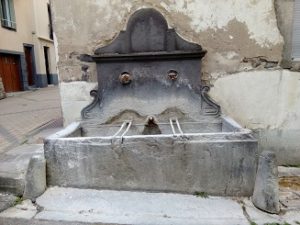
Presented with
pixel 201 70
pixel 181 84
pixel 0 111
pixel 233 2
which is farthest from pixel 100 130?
pixel 0 111

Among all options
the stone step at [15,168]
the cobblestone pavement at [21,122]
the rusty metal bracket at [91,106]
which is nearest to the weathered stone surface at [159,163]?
the stone step at [15,168]

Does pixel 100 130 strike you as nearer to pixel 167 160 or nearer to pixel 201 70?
pixel 167 160

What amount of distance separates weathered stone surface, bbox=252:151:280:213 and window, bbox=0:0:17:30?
44.3ft

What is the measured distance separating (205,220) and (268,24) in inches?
108

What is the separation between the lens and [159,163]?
9.19ft

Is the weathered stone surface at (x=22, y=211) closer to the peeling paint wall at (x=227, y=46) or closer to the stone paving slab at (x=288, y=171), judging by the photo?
the peeling paint wall at (x=227, y=46)

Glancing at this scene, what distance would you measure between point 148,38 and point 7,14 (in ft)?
40.2

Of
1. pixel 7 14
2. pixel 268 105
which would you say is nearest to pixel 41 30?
pixel 7 14

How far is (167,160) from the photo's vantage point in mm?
2785

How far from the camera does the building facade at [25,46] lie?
13.1m

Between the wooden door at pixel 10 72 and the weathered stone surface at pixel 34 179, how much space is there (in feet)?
37.5

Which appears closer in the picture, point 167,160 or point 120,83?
point 167,160

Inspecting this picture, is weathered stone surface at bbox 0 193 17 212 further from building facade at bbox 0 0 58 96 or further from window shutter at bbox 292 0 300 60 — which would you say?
building facade at bbox 0 0 58 96

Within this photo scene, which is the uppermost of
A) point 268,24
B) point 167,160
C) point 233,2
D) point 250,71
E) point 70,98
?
point 233,2
